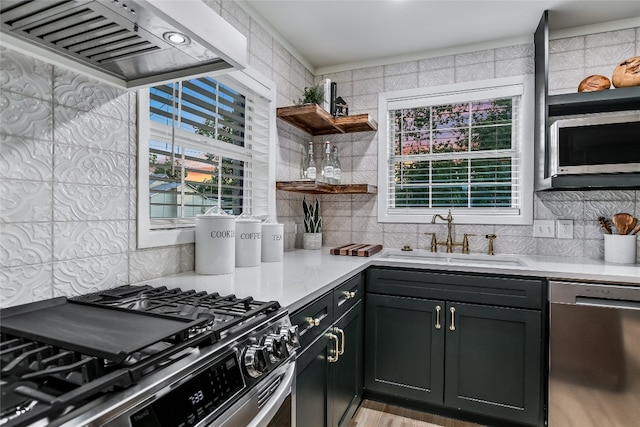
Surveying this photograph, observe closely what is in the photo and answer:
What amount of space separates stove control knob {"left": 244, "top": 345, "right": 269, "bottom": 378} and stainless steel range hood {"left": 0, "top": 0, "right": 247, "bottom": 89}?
2.76 feet

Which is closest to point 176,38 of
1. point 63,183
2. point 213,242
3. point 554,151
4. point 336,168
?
point 63,183

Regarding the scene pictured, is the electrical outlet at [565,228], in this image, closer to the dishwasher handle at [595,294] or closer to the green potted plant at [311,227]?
the dishwasher handle at [595,294]

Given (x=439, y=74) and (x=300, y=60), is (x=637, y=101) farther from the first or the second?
(x=300, y=60)

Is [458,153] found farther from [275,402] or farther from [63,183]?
[63,183]

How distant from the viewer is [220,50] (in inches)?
42.4

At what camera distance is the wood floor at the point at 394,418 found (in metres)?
2.09

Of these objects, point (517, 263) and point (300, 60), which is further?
point (300, 60)

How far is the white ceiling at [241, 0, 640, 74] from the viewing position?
213 cm

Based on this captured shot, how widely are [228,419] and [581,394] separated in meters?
1.85

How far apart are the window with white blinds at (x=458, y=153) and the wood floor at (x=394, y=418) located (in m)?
1.32

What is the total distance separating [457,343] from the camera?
6.74 feet

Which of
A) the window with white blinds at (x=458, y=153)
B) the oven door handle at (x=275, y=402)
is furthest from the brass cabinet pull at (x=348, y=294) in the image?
the window with white blinds at (x=458, y=153)

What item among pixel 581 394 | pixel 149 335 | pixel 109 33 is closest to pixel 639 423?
pixel 581 394

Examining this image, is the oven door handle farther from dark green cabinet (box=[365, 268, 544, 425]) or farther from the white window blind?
dark green cabinet (box=[365, 268, 544, 425])
